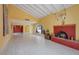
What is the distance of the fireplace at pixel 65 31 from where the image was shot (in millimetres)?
2240

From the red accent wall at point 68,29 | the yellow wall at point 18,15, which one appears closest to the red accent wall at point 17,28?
the yellow wall at point 18,15

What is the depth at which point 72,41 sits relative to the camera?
2.22 m

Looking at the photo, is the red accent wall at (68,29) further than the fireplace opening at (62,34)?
No

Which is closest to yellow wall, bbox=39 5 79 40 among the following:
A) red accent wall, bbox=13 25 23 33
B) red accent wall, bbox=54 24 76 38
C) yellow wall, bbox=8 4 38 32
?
red accent wall, bbox=54 24 76 38

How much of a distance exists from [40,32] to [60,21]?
0.46 m

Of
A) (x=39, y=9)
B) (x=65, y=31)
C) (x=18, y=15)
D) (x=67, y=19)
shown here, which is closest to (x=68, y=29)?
(x=65, y=31)

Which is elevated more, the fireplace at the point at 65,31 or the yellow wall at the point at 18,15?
the yellow wall at the point at 18,15

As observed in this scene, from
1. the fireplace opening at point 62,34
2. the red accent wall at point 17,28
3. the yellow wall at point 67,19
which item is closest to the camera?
the yellow wall at point 67,19

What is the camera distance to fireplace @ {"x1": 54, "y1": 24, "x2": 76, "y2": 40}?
2.24 m

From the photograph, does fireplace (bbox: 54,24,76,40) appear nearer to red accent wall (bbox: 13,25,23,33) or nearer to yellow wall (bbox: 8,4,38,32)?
yellow wall (bbox: 8,4,38,32)

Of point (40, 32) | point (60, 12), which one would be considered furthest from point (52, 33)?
point (60, 12)

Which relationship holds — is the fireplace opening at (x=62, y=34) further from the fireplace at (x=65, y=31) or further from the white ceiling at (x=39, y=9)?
the white ceiling at (x=39, y=9)

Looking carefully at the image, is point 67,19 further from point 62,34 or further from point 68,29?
point 62,34
